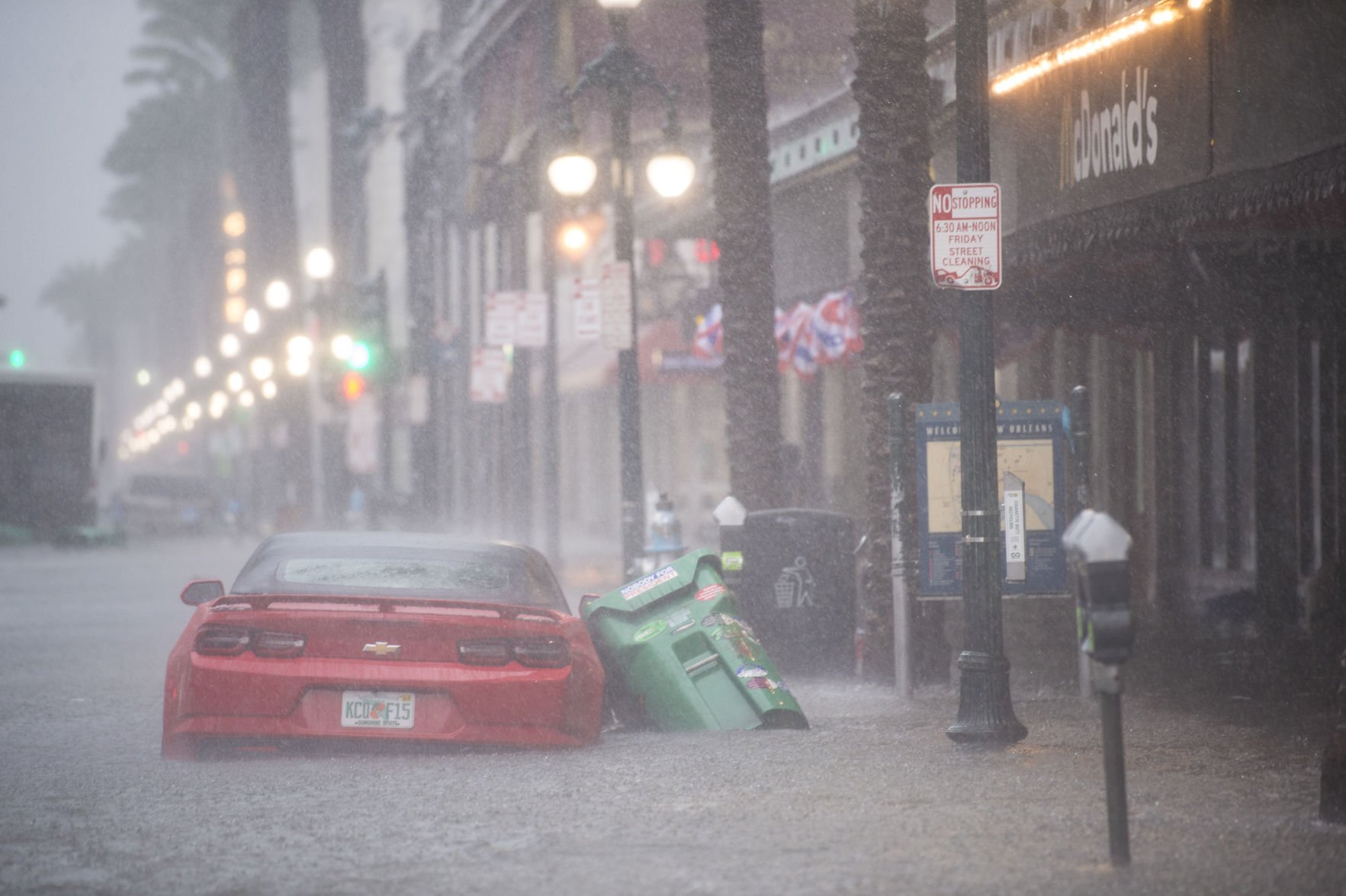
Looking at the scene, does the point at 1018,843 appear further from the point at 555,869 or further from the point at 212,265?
the point at 212,265

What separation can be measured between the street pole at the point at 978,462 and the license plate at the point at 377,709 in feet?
9.55

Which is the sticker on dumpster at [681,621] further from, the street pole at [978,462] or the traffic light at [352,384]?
the traffic light at [352,384]

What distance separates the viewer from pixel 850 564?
1443 cm

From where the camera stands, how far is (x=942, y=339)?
24.4 metres

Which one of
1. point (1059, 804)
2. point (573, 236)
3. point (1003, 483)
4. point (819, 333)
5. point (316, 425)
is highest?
point (573, 236)

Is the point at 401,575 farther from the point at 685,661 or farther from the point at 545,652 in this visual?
the point at 685,661

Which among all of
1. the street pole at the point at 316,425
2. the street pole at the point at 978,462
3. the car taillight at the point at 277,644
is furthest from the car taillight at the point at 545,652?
the street pole at the point at 316,425

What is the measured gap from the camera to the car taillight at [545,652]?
9.70m

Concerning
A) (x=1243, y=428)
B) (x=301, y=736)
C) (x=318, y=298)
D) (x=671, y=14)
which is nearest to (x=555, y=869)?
(x=301, y=736)

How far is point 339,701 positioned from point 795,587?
5418 mm

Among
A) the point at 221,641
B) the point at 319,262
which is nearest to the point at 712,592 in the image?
the point at 221,641

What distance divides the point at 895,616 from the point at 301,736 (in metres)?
4.72

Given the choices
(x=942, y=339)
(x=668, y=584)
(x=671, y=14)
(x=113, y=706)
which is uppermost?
(x=671, y=14)

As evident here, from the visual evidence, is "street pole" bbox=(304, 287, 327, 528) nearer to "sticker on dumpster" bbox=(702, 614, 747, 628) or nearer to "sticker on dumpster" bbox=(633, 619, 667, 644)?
"sticker on dumpster" bbox=(633, 619, 667, 644)
